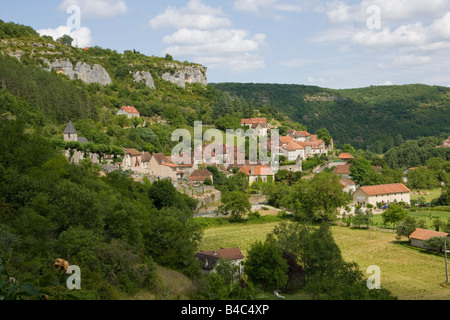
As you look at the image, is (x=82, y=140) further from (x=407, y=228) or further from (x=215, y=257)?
(x=407, y=228)

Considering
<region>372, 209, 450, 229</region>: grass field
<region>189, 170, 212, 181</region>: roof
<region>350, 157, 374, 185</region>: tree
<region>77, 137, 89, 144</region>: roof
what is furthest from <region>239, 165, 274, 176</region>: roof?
<region>77, 137, 89, 144</region>: roof

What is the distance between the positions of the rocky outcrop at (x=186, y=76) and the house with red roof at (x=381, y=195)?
61.8m

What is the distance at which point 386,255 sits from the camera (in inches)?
1262

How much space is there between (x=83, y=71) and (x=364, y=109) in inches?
4861

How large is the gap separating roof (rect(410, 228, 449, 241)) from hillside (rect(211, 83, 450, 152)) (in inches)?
3806

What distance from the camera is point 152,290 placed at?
55.1ft

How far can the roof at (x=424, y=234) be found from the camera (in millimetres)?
34009

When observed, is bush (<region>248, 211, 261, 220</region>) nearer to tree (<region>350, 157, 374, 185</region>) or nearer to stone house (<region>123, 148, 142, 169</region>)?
stone house (<region>123, 148, 142, 169</region>)

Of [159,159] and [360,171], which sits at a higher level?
[159,159]

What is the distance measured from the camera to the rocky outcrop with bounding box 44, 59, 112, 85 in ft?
265

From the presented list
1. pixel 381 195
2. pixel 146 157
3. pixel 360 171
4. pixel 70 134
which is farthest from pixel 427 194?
pixel 70 134

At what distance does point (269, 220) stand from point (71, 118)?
30662 millimetres
